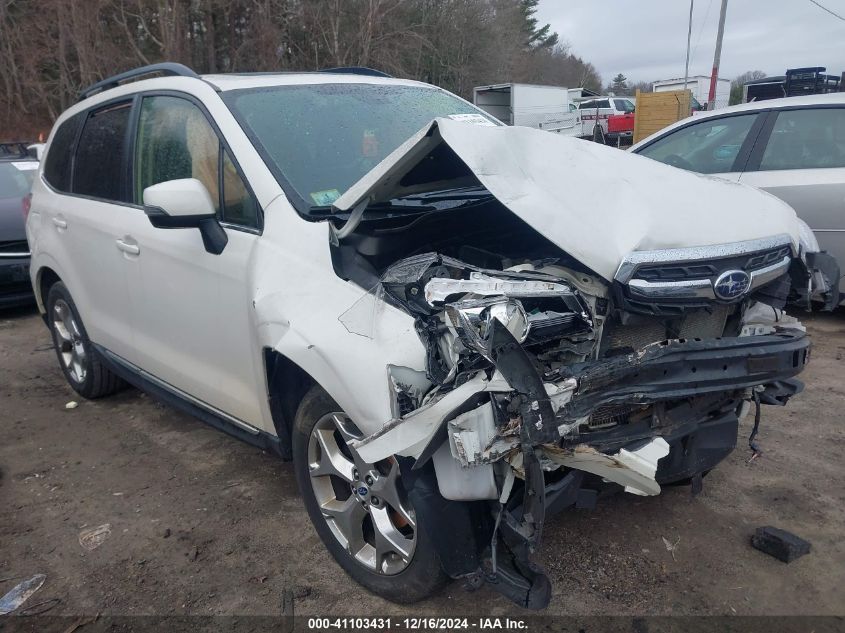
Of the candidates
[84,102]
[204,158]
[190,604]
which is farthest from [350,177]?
[84,102]

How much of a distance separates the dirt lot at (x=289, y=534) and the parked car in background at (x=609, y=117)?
71.8 ft

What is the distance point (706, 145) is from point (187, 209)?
4397 mm

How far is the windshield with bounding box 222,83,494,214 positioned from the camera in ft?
9.52

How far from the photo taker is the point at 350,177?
303cm

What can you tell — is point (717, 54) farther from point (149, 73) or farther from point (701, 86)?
point (149, 73)

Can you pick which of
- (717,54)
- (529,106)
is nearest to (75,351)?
(717,54)

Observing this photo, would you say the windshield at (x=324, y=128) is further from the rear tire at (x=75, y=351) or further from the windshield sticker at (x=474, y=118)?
the rear tire at (x=75, y=351)

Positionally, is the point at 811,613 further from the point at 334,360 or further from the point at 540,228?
the point at 334,360

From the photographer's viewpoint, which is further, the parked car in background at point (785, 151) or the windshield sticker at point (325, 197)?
the parked car in background at point (785, 151)

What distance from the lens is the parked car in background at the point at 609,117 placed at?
25625mm

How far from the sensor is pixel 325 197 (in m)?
2.87

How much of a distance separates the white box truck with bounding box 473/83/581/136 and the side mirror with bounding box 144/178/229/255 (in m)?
22.4

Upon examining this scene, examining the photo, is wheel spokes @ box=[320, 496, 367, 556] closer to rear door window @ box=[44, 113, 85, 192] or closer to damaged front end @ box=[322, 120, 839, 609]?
damaged front end @ box=[322, 120, 839, 609]

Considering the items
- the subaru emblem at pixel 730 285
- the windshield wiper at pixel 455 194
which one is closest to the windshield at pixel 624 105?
the windshield wiper at pixel 455 194
